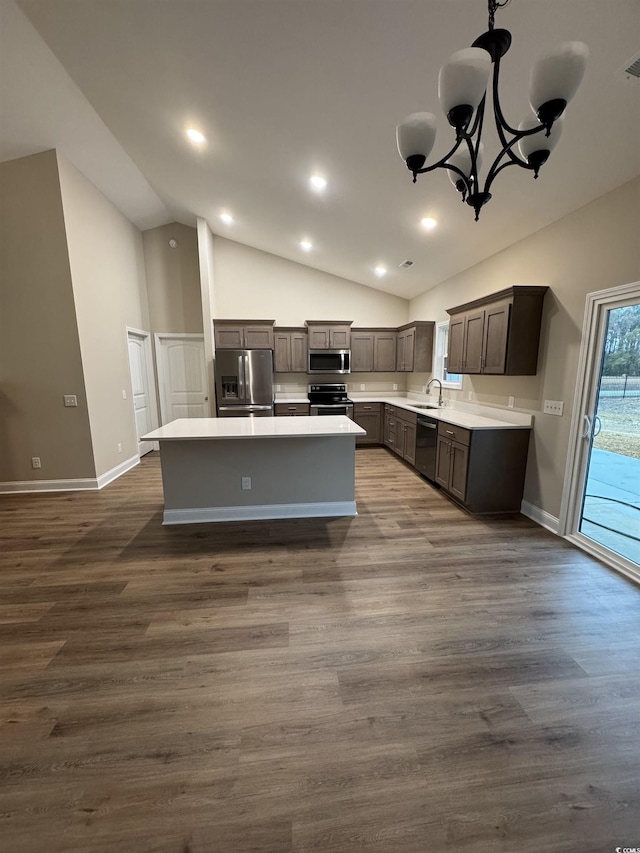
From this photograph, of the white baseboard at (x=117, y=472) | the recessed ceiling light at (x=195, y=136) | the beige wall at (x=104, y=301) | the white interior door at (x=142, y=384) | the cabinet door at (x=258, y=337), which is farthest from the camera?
the cabinet door at (x=258, y=337)

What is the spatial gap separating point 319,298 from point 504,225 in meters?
3.60

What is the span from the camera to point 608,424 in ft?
9.07

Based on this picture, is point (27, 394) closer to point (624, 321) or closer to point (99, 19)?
point (99, 19)

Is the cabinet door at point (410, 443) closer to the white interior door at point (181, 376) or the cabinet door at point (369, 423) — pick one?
the cabinet door at point (369, 423)

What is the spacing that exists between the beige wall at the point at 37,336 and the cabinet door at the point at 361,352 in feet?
13.9

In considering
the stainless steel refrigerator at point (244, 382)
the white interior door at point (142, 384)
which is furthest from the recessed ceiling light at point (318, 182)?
the white interior door at point (142, 384)

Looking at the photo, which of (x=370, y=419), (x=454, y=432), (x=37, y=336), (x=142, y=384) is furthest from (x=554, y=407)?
(x=142, y=384)

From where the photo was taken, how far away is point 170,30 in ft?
7.24

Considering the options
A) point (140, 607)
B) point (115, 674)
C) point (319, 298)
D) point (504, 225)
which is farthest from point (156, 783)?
point (319, 298)

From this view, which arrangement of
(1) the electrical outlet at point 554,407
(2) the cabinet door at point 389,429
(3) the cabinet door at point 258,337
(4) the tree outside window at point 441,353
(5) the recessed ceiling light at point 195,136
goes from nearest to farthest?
(1) the electrical outlet at point 554,407 < (5) the recessed ceiling light at point 195,136 < (4) the tree outside window at point 441,353 < (2) the cabinet door at point 389,429 < (3) the cabinet door at point 258,337

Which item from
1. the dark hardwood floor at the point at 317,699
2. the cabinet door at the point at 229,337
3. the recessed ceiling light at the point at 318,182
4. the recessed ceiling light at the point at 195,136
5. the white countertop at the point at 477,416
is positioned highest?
the recessed ceiling light at the point at 195,136

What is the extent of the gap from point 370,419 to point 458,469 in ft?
8.89

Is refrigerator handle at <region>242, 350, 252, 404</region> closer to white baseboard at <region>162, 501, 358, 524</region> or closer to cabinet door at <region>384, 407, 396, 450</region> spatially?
cabinet door at <region>384, 407, 396, 450</region>

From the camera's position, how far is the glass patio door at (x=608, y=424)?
257 cm
